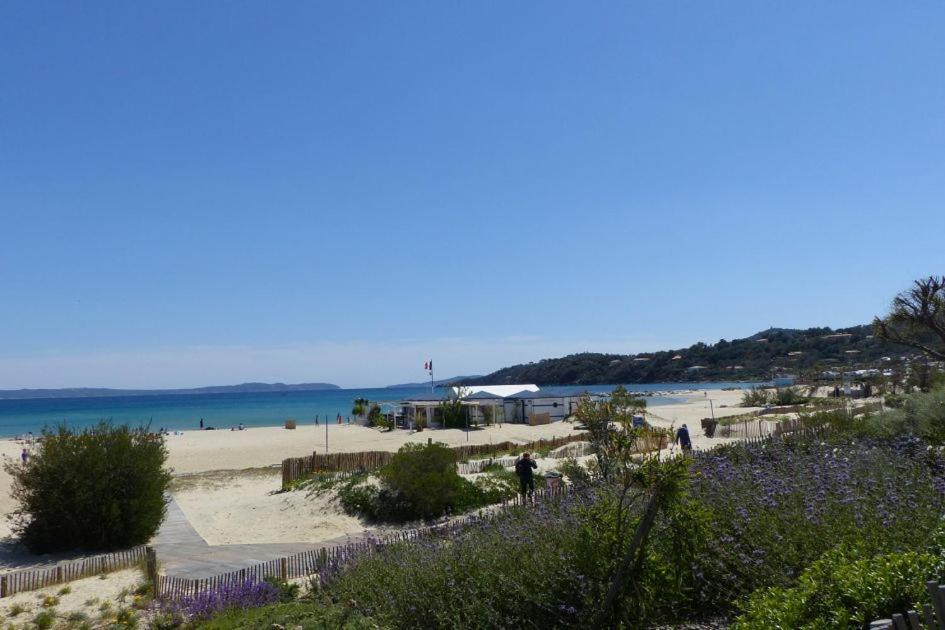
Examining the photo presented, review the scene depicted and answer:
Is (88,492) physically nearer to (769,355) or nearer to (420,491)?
(420,491)

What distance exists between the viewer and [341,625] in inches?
236

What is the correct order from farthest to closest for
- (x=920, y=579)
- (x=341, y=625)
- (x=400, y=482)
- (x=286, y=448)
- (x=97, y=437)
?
1. (x=286, y=448)
2. (x=400, y=482)
3. (x=97, y=437)
4. (x=341, y=625)
5. (x=920, y=579)

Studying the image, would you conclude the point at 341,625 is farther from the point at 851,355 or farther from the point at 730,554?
the point at 851,355

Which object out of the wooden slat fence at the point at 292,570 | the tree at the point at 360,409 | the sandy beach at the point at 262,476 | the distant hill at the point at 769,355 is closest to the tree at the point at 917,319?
the sandy beach at the point at 262,476

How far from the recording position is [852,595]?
3.99 metres

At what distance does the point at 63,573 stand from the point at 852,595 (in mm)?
11130

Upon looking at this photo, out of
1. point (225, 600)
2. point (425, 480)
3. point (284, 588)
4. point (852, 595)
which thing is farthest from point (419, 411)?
point (852, 595)

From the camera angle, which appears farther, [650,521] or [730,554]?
[730,554]

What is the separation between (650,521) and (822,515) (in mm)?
2046

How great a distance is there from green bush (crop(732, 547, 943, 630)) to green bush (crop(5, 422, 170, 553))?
13.4 m

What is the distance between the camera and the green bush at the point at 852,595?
388 centimetres

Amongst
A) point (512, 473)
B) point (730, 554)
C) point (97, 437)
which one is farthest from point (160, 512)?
point (730, 554)

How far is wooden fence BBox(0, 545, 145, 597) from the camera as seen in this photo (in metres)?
10.2

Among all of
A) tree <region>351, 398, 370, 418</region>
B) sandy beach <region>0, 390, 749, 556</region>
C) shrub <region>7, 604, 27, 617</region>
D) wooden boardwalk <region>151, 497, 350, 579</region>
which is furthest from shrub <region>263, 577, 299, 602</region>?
tree <region>351, 398, 370, 418</region>
